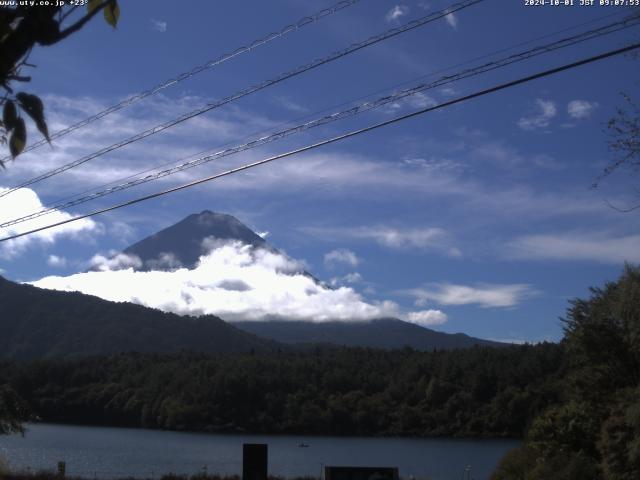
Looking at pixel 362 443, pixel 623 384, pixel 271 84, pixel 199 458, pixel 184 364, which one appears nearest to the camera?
pixel 271 84

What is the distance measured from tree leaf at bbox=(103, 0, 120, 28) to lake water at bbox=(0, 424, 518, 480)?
43848mm

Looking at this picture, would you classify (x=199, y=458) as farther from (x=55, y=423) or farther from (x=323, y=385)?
(x=55, y=423)

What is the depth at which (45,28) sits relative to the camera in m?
2.91

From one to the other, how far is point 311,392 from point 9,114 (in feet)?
351

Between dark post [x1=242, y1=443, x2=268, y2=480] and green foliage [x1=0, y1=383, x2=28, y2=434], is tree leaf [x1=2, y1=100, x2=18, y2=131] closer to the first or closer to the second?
dark post [x1=242, y1=443, x2=268, y2=480]

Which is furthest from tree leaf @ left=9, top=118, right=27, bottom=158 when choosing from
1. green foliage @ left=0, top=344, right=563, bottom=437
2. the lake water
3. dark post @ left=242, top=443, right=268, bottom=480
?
green foliage @ left=0, top=344, right=563, bottom=437

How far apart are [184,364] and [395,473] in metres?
119

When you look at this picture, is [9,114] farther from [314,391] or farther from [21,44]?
[314,391]

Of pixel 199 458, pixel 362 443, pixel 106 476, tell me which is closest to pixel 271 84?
pixel 106 476

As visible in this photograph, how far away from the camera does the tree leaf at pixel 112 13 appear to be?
3.17 metres

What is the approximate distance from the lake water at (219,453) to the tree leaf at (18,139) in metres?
43.9

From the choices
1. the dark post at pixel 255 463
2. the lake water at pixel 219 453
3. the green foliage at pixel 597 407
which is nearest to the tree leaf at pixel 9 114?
the dark post at pixel 255 463

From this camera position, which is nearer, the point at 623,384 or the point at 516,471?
the point at 516,471

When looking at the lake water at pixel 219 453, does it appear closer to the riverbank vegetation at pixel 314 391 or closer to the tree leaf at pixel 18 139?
the riverbank vegetation at pixel 314 391
